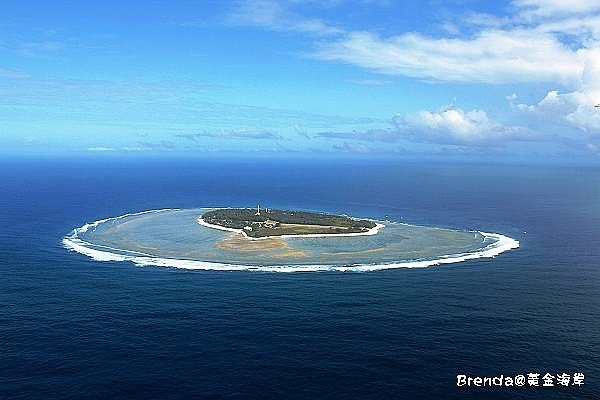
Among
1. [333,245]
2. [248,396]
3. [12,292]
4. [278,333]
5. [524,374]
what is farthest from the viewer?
[333,245]

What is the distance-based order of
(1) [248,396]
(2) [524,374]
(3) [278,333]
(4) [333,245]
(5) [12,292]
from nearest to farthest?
1. (1) [248,396]
2. (2) [524,374]
3. (3) [278,333]
4. (5) [12,292]
5. (4) [333,245]

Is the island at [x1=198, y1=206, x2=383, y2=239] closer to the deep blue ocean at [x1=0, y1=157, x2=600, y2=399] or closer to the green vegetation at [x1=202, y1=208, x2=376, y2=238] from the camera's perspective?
the green vegetation at [x1=202, y1=208, x2=376, y2=238]

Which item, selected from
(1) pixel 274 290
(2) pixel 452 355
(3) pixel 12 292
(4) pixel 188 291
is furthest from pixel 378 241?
(3) pixel 12 292

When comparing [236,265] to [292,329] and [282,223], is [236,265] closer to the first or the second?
[292,329]

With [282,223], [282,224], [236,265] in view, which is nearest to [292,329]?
[236,265]

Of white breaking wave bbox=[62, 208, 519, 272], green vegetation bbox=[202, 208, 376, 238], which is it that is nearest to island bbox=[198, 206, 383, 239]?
green vegetation bbox=[202, 208, 376, 238]

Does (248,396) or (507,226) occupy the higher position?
(507,226)

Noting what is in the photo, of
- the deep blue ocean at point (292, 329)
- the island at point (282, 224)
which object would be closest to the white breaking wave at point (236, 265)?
the deep blue ocean at point (292, 329)

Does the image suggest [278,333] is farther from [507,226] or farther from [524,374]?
[507,226]
